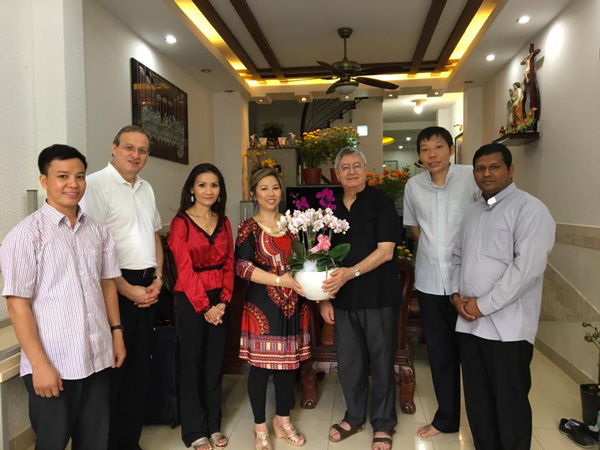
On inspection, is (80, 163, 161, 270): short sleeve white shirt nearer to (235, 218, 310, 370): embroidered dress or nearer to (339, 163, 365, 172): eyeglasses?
(235, 218, 310, 370): embroidered dress

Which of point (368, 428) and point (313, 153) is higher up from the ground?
point (313, 153)

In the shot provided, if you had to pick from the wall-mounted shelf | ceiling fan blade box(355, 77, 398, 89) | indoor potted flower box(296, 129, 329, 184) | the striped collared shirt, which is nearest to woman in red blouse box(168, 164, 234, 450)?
the striped collared shirt

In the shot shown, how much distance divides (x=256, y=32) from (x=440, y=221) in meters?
A: 3.76

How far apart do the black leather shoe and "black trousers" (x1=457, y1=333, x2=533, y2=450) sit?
2.05ft

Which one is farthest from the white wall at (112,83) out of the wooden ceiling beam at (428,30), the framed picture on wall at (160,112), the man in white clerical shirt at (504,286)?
the wooden ceiling beam at (428,30)

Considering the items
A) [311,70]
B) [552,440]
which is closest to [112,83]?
[311,70]

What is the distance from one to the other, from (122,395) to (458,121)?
837 cm

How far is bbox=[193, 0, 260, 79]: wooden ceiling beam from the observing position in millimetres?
4308

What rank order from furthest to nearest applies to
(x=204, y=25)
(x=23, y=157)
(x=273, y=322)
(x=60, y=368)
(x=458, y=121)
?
(x=458, y=121), (x=204, y=25), (x=23, y=157), (x=273, y=322), (x=60, y=368)

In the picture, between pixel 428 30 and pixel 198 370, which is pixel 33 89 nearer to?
pixel 198 370

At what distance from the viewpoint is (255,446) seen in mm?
2312

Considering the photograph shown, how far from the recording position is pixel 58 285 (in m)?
1.51

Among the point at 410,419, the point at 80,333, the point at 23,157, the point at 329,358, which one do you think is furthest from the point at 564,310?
the point at 23,157

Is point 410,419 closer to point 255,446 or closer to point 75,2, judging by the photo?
point 255,446
